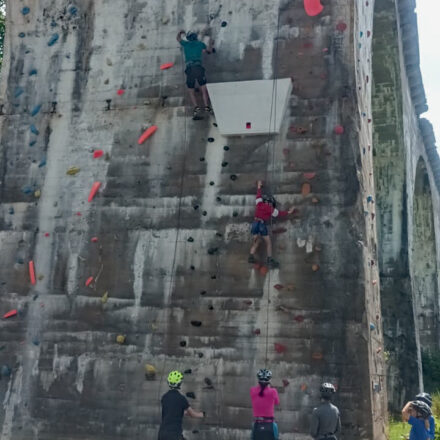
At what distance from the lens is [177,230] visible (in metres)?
11.2

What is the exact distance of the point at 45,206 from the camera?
12.0 m

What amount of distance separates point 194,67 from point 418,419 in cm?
680

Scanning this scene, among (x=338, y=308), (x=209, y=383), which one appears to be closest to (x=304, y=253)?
(x=338, y=308)

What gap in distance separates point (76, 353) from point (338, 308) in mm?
4597

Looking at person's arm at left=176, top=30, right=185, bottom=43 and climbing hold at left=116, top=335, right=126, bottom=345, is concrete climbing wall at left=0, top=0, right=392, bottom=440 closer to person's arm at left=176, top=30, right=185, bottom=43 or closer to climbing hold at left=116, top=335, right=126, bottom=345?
climbing hold at left=116, top=335, right=126, bottom=345

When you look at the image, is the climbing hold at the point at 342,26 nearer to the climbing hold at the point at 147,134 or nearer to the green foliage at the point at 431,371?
the climbing hold at the point at 147,134

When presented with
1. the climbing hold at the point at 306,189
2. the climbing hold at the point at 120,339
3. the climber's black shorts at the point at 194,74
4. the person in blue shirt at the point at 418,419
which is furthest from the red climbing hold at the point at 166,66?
the person in blue shirt at the point at 418,419

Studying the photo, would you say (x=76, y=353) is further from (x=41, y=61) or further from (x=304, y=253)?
(x=41, y=61)

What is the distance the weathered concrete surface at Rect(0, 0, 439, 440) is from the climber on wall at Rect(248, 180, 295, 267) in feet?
0.58

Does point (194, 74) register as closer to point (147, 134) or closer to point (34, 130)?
point (147, 134)

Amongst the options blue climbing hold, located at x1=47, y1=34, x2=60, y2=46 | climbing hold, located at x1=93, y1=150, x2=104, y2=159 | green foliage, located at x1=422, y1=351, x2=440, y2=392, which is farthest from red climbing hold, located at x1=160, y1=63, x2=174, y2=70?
green foliage, located at x1=422, y1=351, x2=440, y2=392

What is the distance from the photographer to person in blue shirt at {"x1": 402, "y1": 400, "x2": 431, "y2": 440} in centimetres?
782

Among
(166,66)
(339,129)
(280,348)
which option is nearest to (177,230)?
(280,348)

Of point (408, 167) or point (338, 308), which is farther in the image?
point (408, 167)
